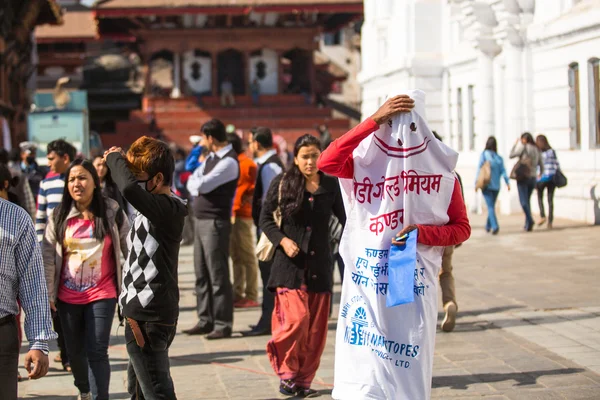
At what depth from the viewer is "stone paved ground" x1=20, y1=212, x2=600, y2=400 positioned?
23.8 feet

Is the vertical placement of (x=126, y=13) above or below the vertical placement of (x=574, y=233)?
above

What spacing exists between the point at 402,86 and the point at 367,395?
26066 millimetres

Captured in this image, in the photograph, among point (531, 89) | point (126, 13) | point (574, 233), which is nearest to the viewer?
point (574, 233)

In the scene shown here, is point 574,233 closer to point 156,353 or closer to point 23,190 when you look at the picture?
point 23,190

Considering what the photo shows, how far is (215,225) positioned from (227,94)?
37.0 metres

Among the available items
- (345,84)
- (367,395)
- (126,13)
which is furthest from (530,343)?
(345,84)

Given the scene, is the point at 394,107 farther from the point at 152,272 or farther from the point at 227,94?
the point at 227,94

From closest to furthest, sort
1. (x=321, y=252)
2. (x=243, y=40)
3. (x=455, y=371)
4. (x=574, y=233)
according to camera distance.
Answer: (x=321, y=252) → (x=455, y=371) → (x=574, y=233) → (x=243, y=40)

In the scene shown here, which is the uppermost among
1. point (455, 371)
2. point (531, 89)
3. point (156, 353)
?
point (531, 89)

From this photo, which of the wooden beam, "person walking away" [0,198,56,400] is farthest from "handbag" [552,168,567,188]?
the wooden beam

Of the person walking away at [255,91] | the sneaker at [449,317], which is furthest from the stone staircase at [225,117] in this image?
the sneaker at [449,317]

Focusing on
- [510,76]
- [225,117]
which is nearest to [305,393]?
[510,76]

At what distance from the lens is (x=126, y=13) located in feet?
143

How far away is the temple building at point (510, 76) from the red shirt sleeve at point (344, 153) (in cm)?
1350
